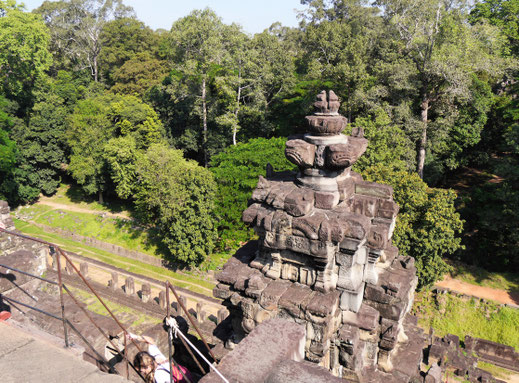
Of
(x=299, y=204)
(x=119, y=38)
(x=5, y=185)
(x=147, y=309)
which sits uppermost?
(x=119, y=38)

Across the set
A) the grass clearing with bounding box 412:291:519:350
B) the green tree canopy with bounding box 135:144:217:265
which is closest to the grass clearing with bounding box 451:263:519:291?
the grass clearing with bounding box 412:291:519:350

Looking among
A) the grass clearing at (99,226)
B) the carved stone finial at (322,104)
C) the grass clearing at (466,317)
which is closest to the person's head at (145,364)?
the carved stone finial at (322,104)

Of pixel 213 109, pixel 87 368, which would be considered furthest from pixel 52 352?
pixel 213 109

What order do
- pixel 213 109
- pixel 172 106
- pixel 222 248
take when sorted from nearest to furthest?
pixel 222 248, pixel 213 109, pixel 172 106

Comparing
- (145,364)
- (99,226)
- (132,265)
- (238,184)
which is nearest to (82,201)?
(99,226)

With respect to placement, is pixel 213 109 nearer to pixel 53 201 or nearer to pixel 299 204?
pixel 53 201

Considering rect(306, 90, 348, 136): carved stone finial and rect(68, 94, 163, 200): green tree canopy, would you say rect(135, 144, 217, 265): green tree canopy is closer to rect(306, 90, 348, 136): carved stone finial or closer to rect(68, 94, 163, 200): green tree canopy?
rect(68, 94, 163, 200): green tree canopy

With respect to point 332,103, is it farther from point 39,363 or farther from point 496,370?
point 496,370

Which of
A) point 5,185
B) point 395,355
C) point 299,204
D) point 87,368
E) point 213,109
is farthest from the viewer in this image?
point 213,109
